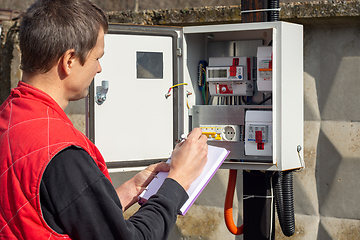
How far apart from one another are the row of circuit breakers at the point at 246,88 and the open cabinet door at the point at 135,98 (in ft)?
1.03

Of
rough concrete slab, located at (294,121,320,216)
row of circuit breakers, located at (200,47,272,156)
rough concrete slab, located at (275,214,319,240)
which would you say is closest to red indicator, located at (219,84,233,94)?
row of circuit breakers, located at (200,47,272,156)

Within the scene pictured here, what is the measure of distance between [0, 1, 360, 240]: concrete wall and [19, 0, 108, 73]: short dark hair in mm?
2553

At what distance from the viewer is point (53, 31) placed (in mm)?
810

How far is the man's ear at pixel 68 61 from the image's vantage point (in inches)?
32.9

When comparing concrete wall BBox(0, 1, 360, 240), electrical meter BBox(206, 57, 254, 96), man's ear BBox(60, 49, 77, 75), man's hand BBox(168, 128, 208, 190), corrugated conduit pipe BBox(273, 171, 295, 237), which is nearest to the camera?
man's ear BBox(60, 49, 77, 75)

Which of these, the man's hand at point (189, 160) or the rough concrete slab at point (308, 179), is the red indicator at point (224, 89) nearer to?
the rough concrete slab at point (308, 179)

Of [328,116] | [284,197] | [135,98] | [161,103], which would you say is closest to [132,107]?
[135,98]

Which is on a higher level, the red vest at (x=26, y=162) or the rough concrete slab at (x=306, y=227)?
the red vest at (x=26, y=162)

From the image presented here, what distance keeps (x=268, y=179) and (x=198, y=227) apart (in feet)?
4.09

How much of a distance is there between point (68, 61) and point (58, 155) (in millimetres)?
225

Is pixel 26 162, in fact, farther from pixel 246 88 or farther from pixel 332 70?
pixel 332 70

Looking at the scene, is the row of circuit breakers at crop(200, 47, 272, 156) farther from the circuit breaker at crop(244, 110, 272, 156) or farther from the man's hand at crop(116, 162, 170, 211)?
the man's hand at crop(116, 162, 170, 211)

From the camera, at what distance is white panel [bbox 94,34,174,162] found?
259 centimetres

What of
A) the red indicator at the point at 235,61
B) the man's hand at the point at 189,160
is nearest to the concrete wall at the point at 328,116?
the red indicator at the point at 235,61
